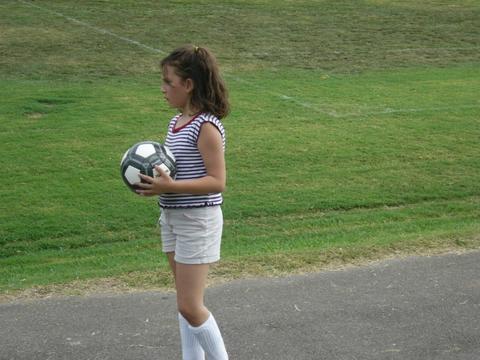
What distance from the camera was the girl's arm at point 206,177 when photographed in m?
4.12

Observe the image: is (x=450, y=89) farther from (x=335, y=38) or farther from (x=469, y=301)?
(x=469, y=301)

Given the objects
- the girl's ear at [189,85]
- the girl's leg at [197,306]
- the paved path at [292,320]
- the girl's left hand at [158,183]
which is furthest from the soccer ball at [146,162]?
the paved path at [292,320]

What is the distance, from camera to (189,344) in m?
4.59

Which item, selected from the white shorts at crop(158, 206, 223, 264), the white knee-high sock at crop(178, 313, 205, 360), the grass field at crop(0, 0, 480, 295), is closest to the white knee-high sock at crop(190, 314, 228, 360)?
the white knee-high sock at crop(178, 313, 205, 360)

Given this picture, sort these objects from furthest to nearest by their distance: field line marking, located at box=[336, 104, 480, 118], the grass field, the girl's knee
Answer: field line marking, located at box=[336, 104, 480, 118], the grass field, the girl's knee

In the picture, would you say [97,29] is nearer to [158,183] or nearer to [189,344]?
[189,344]

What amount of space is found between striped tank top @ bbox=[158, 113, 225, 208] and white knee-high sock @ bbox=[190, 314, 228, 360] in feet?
2.18

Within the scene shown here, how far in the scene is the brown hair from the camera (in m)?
4.22

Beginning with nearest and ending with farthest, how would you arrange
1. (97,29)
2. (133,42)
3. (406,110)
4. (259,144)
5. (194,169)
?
1. (194,169)
2. (259,144)
3. (406,110)
4. (133,42)
5. (97,29)

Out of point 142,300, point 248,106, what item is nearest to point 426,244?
point 142,300

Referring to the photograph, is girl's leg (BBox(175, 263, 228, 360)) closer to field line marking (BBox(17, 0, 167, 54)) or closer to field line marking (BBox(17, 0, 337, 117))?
field line marking (BBox(17, 0, 337, 117))

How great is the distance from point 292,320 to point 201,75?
211cm

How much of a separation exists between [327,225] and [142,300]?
3620mm

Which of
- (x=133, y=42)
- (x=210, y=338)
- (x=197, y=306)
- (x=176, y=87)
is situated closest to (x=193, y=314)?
(x=197, y=306)
